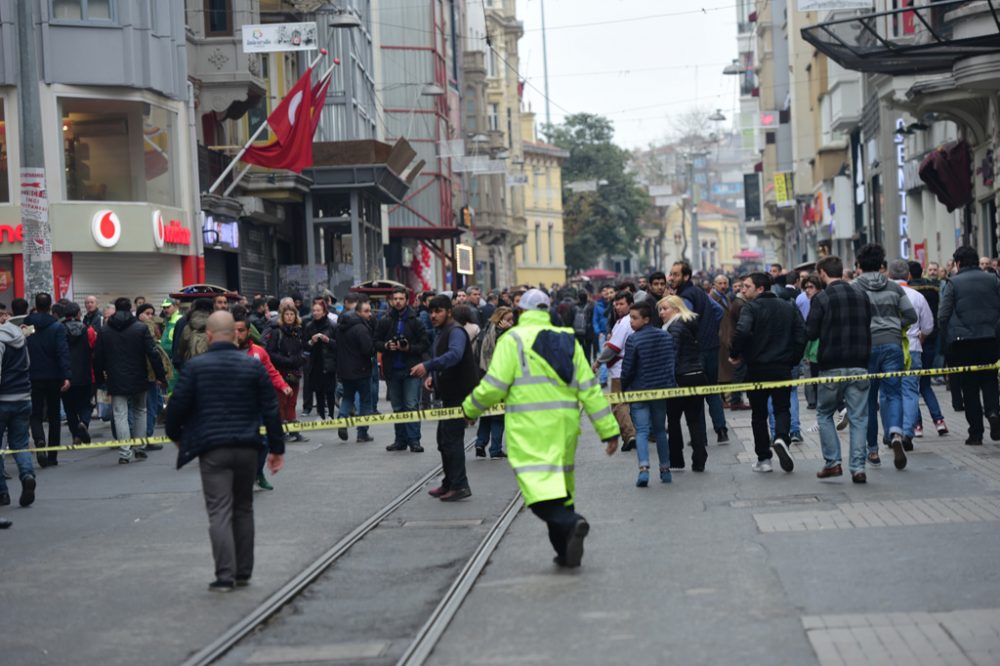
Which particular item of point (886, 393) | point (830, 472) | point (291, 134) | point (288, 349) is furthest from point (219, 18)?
point (830, 472)

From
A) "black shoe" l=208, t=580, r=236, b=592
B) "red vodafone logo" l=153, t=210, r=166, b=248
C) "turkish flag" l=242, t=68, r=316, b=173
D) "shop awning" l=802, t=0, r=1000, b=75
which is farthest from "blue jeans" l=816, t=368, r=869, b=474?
"turkish flag" l=242, t=68, r=316, b=173

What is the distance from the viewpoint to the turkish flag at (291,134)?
32.1 m

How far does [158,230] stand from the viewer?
29.7 meters

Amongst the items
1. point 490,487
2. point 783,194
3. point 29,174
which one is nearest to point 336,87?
point 783,194

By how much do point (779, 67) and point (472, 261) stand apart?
1526cm

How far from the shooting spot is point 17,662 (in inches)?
306

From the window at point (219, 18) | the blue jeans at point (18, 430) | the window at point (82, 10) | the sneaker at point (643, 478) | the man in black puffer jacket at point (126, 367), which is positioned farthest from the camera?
the window at point (219, 18)

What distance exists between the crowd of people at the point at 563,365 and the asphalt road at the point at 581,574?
0.48 meters

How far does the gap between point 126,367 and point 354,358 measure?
278 cm

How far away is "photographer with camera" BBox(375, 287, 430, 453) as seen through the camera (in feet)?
59.8

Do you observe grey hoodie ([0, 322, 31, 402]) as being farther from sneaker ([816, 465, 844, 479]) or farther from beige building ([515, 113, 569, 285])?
beige building ([515, 113, 569, 285])

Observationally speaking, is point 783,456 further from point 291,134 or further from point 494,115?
point 494,115

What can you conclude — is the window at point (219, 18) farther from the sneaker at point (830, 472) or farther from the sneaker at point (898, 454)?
the sneaker at point (830, 472)

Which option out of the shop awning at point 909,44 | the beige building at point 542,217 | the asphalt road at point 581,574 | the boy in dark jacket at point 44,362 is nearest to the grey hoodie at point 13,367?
the asphalt road at point 581,574
